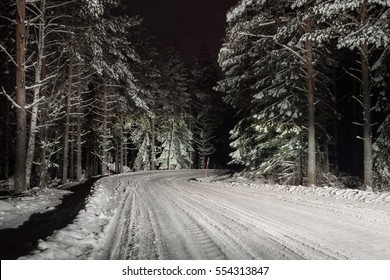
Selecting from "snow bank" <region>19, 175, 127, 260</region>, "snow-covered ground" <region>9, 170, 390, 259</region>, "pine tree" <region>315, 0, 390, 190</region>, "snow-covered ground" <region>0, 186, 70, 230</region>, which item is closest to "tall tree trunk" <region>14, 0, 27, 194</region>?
"snow-covered ground" <region>0, 186, 70, 230</region>

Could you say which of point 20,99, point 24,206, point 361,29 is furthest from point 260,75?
point 24,206

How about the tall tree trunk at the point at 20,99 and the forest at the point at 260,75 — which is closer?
the tall tree trunk at the point at 20,99

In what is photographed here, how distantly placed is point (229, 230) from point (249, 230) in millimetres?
409

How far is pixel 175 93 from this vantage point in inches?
1731

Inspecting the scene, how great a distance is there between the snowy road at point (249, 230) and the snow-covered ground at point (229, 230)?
0.05 ft

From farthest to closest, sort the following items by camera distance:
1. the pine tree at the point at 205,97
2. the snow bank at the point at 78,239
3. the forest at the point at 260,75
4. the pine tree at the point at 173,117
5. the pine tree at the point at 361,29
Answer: the pine tree at the point at 205,97, the pine tree at the point at 173,117, the forest at the point at 260,75, the pine tree at the point at 361,29, the snow bank at the point at 78,239

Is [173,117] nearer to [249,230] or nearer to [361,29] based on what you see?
[361,29]

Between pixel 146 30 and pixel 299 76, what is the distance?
23780 mm

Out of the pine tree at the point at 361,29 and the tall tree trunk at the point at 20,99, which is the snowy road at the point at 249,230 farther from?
the pine tree at the point at 361,29

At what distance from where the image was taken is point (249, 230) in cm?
746

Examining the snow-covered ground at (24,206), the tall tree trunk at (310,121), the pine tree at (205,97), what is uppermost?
the pine tree at (205,97)

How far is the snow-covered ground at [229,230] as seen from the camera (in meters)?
5.84

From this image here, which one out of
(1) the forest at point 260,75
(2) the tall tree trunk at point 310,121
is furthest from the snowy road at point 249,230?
(1) the forest at point 260,75

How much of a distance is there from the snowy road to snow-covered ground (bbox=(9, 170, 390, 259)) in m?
0.01
